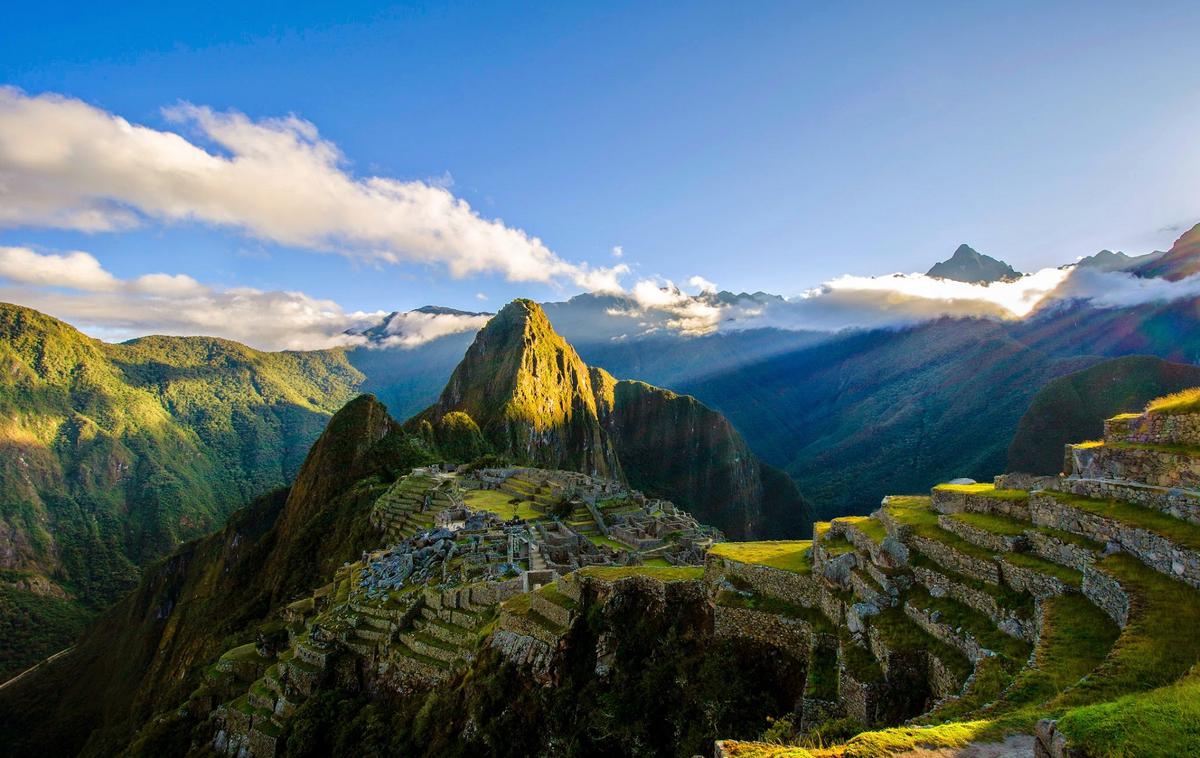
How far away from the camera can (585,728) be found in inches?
628

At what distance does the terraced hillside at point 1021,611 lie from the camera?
22.0 ft

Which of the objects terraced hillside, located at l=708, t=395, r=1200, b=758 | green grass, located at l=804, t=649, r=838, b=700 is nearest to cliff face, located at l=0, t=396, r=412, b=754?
green grass, located at l=804, t=649, r=838, b=700

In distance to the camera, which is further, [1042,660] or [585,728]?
[585,728]

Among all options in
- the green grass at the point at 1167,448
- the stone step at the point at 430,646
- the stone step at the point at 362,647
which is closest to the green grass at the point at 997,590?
the green grass at the point at 1167,448

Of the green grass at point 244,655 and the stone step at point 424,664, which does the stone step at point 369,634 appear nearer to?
the stone step at point 424,664

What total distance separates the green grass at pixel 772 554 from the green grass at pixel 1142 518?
6.79 m

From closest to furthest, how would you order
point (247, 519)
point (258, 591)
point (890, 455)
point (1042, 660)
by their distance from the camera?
1. point (1042, 660)
2. point (258, 591)
3. point (247, 519)
4. point (890, 455)

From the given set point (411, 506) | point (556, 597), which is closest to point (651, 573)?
point (556, 597)

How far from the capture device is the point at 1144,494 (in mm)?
10680

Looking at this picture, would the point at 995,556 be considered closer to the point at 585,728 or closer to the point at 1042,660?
the point at 1042,660

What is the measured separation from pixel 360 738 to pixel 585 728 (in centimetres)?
1210

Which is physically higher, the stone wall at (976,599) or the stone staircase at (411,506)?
the stone wall at (976,599)

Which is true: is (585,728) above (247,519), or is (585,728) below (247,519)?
above

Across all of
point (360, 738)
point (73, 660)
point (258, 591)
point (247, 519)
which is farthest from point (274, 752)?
point (73, 660)
